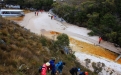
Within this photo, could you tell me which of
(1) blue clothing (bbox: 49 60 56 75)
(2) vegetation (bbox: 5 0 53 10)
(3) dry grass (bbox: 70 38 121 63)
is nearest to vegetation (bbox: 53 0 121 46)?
(3) dry grass (bbox: 70 38 121 63)

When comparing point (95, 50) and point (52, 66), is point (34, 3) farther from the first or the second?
point (52, 66)

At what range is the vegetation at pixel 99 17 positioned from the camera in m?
49.9

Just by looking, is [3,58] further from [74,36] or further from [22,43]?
[74,36]

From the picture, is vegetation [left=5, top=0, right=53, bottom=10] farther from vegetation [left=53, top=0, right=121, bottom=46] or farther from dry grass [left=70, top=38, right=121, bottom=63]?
dry grass [left=70, top=38, right=121, bottom=63]

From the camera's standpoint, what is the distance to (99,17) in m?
56.5

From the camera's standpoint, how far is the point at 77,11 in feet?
204

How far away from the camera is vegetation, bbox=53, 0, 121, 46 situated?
4988cm

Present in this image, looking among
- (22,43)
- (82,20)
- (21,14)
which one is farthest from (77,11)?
(22,43)

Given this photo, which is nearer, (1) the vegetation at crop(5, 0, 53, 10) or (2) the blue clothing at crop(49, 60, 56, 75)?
(2) the blue clothing at crop(49, 60, 56, 75)

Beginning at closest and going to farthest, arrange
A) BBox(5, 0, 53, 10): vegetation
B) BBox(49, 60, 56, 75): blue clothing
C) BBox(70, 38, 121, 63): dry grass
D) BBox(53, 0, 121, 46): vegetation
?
BBox(49, 60, 56, 75): blue clothing, BBox(70, 38, 121, 63): dry grass, BBox(53, 0, 121, 46): vegetation, BBox(5, 0, 53, 10): vegetation

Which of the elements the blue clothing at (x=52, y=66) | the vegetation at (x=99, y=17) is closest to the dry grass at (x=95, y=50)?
the vegetation at (x=99, y=17)

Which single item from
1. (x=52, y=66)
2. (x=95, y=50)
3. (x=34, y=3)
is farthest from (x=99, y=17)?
(x=52, y=66)

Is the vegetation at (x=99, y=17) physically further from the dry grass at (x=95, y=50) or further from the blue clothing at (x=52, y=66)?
the blue clothing at (x=52, y=66)

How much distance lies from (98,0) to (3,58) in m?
49.6
